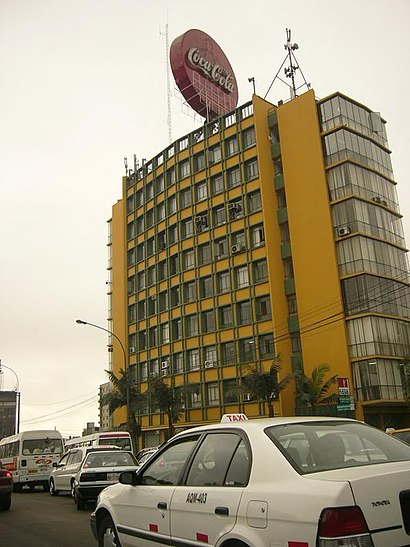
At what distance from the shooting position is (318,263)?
38781 mm

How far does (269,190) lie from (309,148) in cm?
416

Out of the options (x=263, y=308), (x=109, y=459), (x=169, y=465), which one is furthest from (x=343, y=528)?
(x=263, y=308)

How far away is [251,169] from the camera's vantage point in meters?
43.7

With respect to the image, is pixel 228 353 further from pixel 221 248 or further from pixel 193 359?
pixel 221 248

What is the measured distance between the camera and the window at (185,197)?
160 ft

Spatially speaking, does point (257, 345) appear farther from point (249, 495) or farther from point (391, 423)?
point (249, 495)

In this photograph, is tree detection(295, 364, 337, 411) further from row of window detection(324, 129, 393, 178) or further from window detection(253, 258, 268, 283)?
row of window detection(324, 129, 393, 178)

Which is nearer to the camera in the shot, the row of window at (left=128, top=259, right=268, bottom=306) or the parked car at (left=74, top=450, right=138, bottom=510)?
the parked car at (left=74, top=450, right=138, bottom=510)

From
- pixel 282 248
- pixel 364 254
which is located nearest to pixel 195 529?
pixel 364 254

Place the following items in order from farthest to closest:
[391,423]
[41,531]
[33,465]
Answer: [391,423]
[33,465]
[41,531]

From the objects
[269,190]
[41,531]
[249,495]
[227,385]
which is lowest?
[41,531]

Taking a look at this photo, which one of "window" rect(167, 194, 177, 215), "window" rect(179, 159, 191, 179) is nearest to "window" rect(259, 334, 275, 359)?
"window" rect(167, 194, 177, 215)

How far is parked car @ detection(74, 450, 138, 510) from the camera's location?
14.3m

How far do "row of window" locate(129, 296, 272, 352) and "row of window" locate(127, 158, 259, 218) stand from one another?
373 inches
